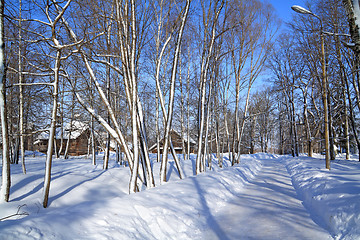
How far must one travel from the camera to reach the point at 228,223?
15.1 ft

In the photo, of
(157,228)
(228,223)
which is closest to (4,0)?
(157,228)

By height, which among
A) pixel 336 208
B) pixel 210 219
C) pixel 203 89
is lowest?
pixel 210 219

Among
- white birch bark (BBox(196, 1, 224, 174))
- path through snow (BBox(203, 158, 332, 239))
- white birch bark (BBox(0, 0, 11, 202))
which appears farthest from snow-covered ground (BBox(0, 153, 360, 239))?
white birch bark (BBox(196, 1, 224, 174))

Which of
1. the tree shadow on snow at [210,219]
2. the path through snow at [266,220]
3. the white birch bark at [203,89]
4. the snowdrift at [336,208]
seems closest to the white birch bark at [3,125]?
the tree shadow on snow at [210,219]

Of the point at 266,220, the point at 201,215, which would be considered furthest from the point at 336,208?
the point at 201,215

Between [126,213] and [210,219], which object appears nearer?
[126,213]

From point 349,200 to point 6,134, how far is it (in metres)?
8.62

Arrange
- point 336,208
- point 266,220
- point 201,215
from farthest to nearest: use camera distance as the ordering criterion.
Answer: point 201,215
point 266,220
point 336,208

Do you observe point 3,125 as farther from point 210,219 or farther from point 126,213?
point 210,219

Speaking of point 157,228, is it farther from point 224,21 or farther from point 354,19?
point 224,21

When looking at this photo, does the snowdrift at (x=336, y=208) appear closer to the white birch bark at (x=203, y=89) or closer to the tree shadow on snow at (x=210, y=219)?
the tree shadow on snow at (x=210, y=219)

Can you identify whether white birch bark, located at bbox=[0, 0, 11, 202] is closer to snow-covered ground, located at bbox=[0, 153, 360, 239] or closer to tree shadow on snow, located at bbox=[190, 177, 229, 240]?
snow-covered ground, located at bbox=[0, 153, 360, 239]

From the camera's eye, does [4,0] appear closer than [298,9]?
No

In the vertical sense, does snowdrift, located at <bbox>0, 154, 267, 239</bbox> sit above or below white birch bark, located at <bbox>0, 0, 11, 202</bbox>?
below
